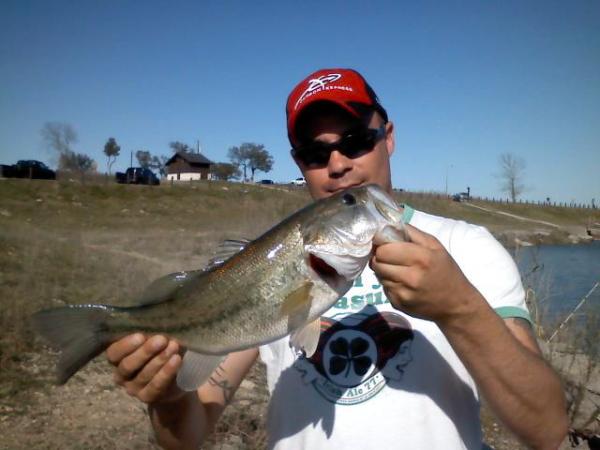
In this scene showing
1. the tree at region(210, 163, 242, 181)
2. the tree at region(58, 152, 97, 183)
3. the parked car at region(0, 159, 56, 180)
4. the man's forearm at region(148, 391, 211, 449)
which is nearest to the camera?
the man's forearm at region(148, 391, 211, 449)

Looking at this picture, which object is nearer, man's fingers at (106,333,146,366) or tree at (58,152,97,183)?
man's fingers at (106,333,146,366)

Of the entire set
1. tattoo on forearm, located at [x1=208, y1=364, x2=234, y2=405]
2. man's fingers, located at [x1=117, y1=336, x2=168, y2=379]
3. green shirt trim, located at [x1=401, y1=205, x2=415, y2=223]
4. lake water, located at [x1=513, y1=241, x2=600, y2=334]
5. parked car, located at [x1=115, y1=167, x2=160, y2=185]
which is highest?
parked car, located at [x1=115, y1=167, x2=160, y2=185]

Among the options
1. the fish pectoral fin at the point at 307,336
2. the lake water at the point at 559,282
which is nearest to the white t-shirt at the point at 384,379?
the fish pectoral fin at the point at 307,336

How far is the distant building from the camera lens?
7741cm

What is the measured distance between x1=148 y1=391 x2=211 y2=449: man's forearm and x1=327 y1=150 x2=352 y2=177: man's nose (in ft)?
4.61

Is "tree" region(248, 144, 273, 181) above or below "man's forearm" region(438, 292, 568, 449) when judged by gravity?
above

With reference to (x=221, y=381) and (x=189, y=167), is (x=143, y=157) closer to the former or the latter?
(x=189, y=167)

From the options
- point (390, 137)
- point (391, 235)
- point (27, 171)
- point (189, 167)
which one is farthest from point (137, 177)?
point (391, 235)

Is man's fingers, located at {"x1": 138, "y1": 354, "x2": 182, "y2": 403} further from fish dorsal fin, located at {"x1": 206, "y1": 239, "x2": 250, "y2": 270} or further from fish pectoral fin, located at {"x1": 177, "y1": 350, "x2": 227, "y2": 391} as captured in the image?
fish dorsal fin, located at {"x1": 206, "y1": 239, "x2": 250, "y2": 270}

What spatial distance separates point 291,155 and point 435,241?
1.12m

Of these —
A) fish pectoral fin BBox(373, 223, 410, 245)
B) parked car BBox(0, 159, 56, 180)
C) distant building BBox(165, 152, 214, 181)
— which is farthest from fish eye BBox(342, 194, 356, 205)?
distant building BBox(165, 152, 214, 181)

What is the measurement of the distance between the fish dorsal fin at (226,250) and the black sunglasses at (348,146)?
60cm

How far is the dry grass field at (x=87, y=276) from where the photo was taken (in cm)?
480

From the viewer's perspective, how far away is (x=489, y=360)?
1.78m
